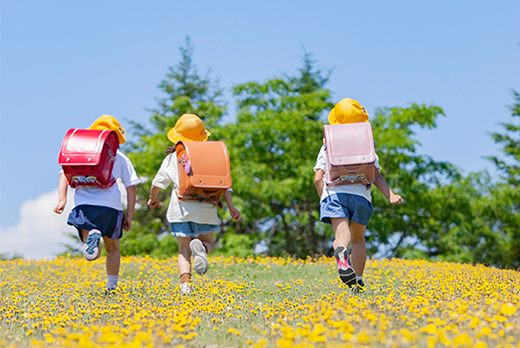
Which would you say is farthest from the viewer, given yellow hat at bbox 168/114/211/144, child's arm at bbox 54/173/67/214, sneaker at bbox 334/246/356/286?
yellow hat at bbox 168/114/211/144

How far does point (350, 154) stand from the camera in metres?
5.00

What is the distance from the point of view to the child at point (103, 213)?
17.9 feet

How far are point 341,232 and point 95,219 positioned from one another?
8.79 feet

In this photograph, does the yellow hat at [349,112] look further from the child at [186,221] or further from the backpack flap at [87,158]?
the backpack flap at [87,158]

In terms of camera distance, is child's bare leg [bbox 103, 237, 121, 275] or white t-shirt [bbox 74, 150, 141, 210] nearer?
white t-shirt [bbox 74, 150, 141, 210]

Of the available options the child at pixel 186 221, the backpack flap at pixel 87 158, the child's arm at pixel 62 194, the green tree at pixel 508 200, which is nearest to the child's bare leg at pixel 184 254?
the child at pixel 186 221

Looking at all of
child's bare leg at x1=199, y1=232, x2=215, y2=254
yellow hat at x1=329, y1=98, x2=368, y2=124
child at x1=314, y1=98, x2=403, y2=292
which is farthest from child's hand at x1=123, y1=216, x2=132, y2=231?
yellow hat at x1=329, y1=98, x2=368, y2=124

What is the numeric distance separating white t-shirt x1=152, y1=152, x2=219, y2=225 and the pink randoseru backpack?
55.6 inches

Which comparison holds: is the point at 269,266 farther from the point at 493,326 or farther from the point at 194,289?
the point at 493,326

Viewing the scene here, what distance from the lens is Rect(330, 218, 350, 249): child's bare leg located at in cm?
483

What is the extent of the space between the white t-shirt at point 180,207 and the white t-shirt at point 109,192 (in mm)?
346

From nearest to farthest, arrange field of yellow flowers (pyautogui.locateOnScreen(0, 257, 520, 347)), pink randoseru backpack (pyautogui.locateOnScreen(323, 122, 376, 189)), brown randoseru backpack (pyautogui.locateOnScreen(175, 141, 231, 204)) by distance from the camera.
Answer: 1. field of yellow flowers (pyautogui.locateOnScreen(0, 257, 520, 347))
2. pink randoseru backpack (pyautogui.locateOnScreen(323, 122, 376, 189))
3. brown randoseru backpack (pyautogui.locateOnScreen(175, 141, 231, 204))

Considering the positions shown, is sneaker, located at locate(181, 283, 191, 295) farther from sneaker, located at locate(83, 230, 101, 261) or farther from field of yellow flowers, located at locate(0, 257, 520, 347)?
sneaker, located at locate(83, 230, 101, 261)

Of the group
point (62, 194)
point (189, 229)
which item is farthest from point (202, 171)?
point (62, 194)
